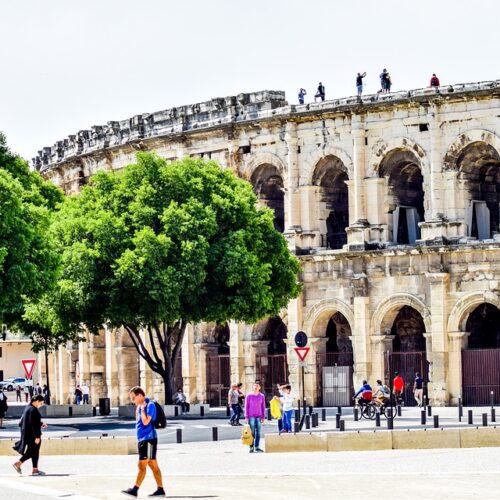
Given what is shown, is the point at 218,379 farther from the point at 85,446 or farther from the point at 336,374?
the point at 85,446

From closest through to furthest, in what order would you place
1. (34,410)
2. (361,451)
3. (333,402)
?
(34,410) < (361,451) < (333,402)

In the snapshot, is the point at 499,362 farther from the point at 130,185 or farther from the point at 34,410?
the point at 34,410

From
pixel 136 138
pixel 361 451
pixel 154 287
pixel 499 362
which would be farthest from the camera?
pixel 136 138

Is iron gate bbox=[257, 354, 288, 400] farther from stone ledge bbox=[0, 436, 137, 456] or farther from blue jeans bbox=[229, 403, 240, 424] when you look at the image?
stone ledge bbox=[0, 436, 137, 456]

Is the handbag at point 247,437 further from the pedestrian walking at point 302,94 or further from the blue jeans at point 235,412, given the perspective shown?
the pedestrian walking at point 302,94

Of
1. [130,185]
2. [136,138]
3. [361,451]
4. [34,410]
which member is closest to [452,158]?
[130,185]

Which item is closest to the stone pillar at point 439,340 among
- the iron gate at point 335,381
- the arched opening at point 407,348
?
the arched opening at point 407,348

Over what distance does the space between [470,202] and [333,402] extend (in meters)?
9.84

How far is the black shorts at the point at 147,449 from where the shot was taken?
90.7ft

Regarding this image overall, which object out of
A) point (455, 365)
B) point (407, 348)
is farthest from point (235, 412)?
point (407, 348)

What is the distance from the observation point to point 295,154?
228 ft

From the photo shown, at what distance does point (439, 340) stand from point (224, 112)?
15.0 m

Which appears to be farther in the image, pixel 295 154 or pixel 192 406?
pixel 295 154

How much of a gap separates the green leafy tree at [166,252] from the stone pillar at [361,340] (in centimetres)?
459
